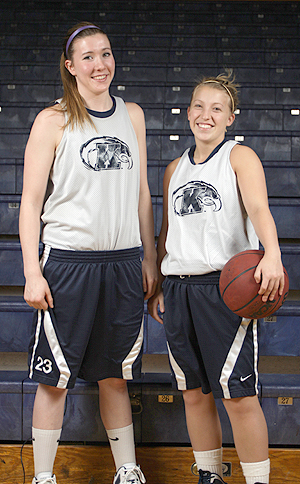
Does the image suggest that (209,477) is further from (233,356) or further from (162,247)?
(162,247)

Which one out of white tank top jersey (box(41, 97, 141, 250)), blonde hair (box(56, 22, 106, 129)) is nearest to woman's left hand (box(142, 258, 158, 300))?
white tank top jersey (box(41, 97, 141, 250))

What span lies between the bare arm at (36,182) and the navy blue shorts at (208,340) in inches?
11.4

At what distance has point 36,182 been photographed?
1004 millimetres

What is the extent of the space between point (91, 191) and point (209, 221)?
27 cm

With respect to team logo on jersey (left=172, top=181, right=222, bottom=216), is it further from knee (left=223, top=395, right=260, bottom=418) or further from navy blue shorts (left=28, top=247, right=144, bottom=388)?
knee (left=223, top=395, right=260, bottom=418)

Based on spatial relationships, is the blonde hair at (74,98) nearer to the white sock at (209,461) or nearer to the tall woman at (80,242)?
the tall woman at (80,242)

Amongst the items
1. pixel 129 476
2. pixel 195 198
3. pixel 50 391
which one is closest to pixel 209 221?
pixel 195 198

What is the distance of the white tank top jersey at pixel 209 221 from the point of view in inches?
39.8

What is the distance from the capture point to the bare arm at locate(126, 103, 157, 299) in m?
1.12

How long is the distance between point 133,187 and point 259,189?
0.29 metres

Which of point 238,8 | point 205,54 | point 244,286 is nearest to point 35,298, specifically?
point 244,286

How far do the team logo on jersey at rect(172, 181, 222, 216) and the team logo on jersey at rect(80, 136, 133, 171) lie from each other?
0.14m

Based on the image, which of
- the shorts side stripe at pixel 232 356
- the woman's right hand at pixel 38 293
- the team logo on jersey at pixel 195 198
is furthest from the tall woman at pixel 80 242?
the shorts side stripe at pixel 232 356

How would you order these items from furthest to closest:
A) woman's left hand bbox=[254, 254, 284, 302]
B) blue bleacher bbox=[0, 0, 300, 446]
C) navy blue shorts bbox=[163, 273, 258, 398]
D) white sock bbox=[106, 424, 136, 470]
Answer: blue bleacher bbox=[0, 0, 300, 446] → white sock bbox=[106, 424, 136, 470] → navy blue shorts bbox=[163, 273, 258, 398] → woman's left hand bbox=[254, 254, 284, 302]
